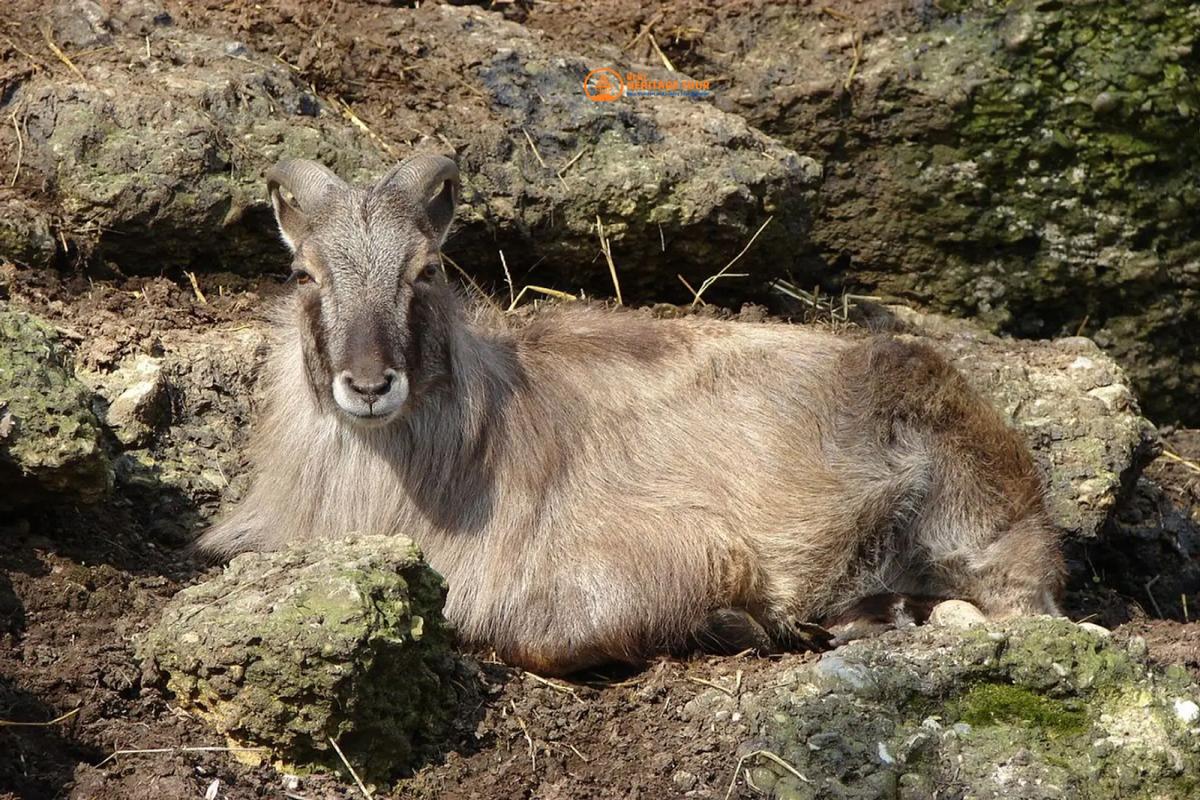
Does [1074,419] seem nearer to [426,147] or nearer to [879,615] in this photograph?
[879,615]

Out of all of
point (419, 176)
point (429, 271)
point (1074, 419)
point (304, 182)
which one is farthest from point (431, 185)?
point (1074, 419)

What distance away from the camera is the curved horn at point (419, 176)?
6.08 metres

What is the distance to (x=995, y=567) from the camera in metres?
6.57

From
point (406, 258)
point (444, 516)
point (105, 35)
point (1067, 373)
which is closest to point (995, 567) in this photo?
point (1067, 373)

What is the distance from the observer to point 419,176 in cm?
612

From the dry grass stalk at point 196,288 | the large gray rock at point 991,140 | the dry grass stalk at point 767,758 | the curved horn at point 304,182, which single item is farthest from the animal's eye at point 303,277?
the large gray rock at point 991,140

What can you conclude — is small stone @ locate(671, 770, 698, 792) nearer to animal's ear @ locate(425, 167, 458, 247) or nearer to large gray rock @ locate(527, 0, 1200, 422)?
animal's ear @ locate(425, 167, 458, 247)

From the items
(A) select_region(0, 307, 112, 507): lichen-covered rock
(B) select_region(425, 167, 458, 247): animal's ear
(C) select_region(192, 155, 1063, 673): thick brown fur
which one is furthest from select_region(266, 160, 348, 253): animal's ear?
(A) select_region(0, 307, 112, 507): lichen-covered rock

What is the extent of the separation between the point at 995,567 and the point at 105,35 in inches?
201

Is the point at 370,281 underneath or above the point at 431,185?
underneath

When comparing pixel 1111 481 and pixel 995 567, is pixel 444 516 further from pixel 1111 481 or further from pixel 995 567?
pixel 1111 481

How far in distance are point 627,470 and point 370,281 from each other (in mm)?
1374

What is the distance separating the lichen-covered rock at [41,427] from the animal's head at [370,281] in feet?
2.90

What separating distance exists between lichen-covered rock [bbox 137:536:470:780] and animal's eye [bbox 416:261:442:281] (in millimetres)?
1288
